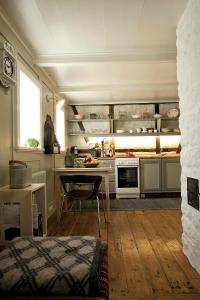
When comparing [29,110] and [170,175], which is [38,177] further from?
[170,175]

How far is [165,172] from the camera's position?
21.3ft

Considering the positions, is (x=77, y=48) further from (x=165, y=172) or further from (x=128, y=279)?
(x=165, y=172)

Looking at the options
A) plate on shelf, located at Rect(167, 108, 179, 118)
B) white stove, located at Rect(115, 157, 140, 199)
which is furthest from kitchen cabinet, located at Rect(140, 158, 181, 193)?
plate on shelf, located at Rect(167, 108, 179, 118)

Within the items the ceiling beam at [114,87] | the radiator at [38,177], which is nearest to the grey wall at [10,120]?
the radiator at [38,177]

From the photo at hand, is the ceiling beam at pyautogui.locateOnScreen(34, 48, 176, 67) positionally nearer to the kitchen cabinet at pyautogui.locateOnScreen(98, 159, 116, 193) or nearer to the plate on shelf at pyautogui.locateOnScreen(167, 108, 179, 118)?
the kitchen cabinet at pyautogui.locateOnScreen(98, 159, 116, 193)

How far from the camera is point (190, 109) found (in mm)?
2434

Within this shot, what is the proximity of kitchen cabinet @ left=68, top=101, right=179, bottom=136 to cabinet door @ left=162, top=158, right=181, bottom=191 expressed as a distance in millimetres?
1016

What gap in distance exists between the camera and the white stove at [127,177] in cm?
640

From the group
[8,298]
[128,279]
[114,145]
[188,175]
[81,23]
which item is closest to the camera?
[8,298]

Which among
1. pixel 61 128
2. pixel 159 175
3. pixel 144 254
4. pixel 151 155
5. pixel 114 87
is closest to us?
pixel 144 254

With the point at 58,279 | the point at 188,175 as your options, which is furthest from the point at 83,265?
the point at 188,175

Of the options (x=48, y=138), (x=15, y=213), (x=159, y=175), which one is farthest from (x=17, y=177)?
(x=159, y=175)

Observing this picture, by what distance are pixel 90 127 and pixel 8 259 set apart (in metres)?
5.96

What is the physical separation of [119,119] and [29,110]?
11.4ft
